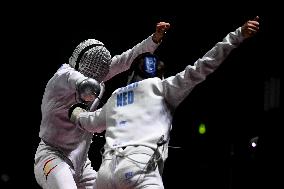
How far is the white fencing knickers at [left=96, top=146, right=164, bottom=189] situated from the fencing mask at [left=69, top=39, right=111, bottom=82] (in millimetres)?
839


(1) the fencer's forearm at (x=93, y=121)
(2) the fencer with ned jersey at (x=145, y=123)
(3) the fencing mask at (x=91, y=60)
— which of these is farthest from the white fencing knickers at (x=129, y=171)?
(3) the fencing mask at (x=91, y=60)

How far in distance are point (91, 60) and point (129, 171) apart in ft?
3.40

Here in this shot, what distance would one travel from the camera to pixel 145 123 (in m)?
2.71

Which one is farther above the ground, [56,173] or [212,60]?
[212,60]

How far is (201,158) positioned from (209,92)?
803mm

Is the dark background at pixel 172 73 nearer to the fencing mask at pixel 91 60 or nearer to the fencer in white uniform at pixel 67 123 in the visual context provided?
the fencer in white uniform at pixel 67 123

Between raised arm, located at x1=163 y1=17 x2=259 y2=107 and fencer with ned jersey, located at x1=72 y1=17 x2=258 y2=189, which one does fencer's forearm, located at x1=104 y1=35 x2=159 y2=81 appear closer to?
fencer with ned jersey, located at x1=72 y1=17 x2=258 y2=189

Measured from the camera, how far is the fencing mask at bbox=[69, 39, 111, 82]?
3.41 metres

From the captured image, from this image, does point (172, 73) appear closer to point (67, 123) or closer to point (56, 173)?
point (67, 123)

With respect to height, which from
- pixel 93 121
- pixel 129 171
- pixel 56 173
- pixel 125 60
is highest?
pixel 125 60

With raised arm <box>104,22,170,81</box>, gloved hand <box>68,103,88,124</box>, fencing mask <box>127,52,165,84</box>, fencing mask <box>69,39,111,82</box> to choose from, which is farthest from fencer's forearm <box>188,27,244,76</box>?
raised arm <box>104,22,170,81</box>

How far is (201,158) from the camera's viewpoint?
19.7 ft

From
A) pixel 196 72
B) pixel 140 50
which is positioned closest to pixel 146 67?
pixel 196 72

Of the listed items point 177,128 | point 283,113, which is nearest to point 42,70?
point 177,128
